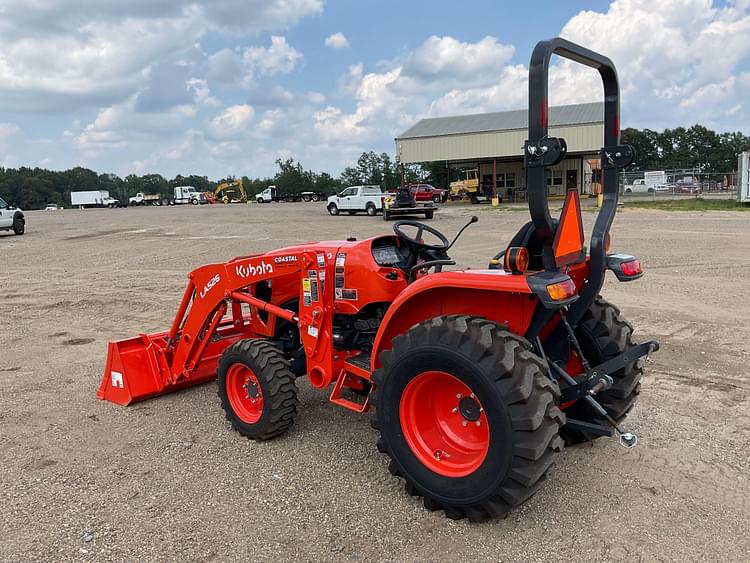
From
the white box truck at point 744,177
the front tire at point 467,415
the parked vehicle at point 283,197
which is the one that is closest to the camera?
the front tire at point 467,415

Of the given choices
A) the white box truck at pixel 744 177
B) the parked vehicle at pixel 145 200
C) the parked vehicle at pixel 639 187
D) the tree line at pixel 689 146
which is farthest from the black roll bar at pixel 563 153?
the tree line at pixel 689 146

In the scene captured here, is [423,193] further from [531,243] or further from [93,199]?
[93,199]

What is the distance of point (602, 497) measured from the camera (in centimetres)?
329

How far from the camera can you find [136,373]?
4945mm

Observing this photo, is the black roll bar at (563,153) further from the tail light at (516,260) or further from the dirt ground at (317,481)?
the dirt ground at (317,481)

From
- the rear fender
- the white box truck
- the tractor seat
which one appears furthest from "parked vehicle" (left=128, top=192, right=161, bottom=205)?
the tractor seat

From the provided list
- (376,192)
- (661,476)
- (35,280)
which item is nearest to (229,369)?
(661,476)

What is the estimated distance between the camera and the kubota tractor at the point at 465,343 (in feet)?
9.10

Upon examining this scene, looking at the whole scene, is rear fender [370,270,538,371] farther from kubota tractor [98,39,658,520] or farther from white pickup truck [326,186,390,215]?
white pickup truck [326,186,390,215]

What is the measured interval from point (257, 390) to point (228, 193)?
69.8 metres

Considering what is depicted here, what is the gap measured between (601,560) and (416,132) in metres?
42.3

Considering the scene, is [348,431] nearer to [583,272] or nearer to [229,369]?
[229,369]

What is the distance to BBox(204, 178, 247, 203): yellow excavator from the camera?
70.0m

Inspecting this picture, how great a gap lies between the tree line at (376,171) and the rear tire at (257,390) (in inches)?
2439
